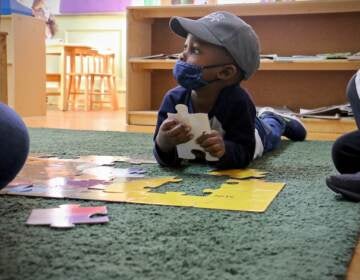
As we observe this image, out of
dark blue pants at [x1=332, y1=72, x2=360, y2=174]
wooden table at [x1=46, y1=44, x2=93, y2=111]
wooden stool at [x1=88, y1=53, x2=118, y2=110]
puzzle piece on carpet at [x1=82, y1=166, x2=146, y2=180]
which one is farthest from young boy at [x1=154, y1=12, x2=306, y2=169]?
wooden stool at [x1=88, y1=53, x2=118, y2=110]

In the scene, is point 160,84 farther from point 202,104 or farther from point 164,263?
point 164,263

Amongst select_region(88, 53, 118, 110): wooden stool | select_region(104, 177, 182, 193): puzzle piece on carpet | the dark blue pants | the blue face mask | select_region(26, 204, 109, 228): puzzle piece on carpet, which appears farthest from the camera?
select_region(88, 53, 118, 110): wooden stool

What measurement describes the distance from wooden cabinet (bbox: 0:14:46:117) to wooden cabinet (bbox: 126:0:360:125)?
0.85 m

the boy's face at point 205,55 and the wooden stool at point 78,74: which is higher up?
the boy's face at point 205,55

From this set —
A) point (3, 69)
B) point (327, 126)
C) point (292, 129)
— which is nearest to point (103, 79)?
point (3, 69)

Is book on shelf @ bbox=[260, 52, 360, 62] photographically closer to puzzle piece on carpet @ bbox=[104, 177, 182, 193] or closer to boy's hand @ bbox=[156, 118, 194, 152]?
boy's hand @ bbox=[156, 118, 194, 152]

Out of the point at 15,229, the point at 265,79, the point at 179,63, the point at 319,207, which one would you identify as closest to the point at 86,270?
the point at 15,229

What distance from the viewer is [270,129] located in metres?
1.95

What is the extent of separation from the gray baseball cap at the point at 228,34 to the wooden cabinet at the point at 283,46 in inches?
56.8

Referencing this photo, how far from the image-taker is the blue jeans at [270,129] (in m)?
1.84

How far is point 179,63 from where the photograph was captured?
1452 millimetres

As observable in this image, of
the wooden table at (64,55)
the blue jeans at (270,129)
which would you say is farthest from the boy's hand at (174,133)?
the wooden table at (64,55)

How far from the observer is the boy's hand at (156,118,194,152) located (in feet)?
4.41

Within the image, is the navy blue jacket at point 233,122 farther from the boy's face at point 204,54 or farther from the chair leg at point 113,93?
the chair leg at point 113,93
